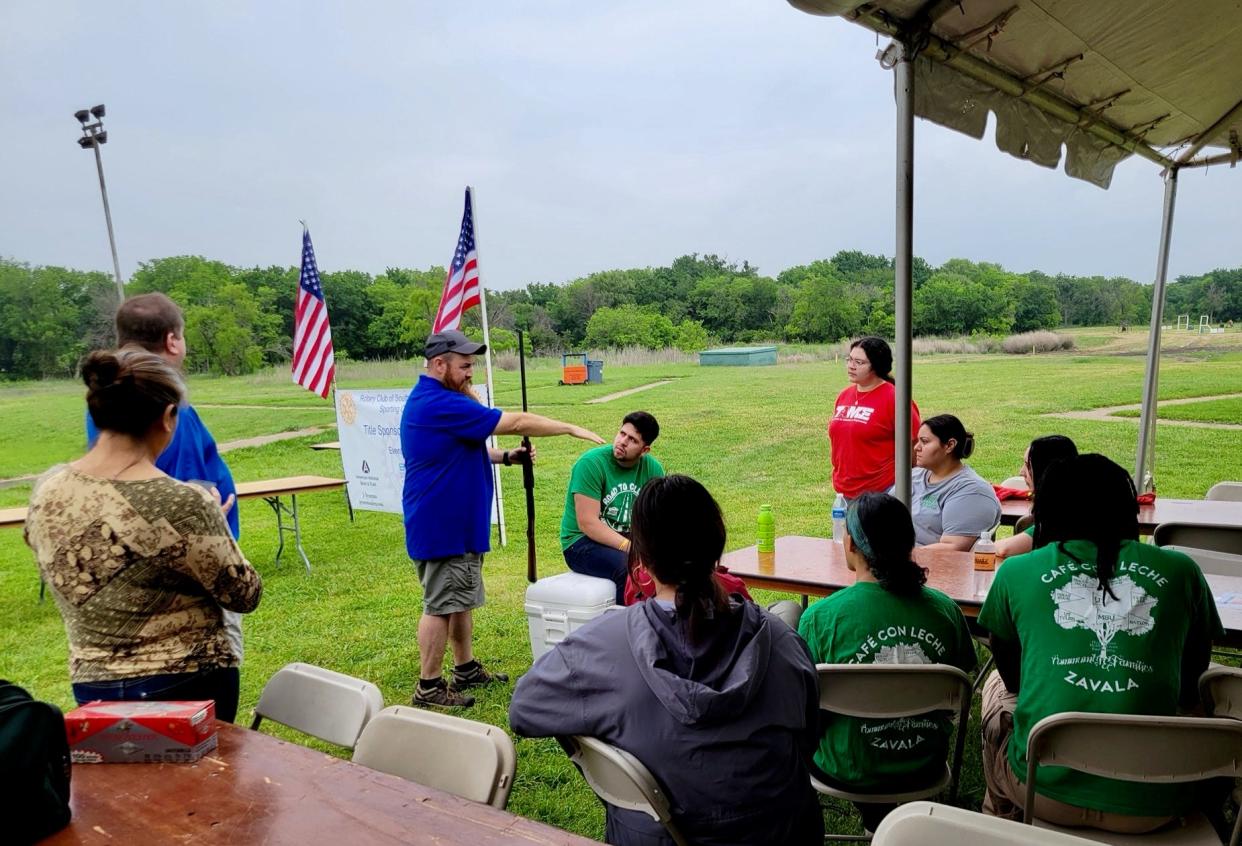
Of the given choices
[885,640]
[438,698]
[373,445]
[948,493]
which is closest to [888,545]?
[885,640]

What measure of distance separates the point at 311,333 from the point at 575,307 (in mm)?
27264

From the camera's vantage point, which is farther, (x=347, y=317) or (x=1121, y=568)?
(x=347, y=317)

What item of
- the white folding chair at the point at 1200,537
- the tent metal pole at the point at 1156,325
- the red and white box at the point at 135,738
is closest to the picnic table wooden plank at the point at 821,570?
the white folding chair at the point at 1200,537

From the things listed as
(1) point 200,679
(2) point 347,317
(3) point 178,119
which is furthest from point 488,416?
(3) point 178,119

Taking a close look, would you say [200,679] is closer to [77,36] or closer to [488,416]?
[488,416]

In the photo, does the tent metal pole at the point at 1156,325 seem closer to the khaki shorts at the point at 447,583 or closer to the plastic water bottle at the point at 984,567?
the plastic water bottle at the point at 984,567

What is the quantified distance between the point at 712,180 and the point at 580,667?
81716 mm

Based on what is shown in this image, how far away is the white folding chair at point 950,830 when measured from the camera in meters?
1.23

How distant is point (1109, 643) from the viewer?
1.83m

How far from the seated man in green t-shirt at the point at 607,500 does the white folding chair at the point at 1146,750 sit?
7.88 ft

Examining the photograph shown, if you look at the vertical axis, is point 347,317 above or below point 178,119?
below

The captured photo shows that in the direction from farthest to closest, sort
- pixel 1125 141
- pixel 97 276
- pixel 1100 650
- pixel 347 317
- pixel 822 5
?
1. pixel 347 317
2. pixel 97 276
3. pixel 1125 141
4. pixel 822 5
5. pixel 1100 650

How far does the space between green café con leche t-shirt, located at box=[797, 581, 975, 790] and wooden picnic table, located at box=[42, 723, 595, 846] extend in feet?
3.45

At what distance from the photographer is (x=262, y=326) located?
2431 centimetres
